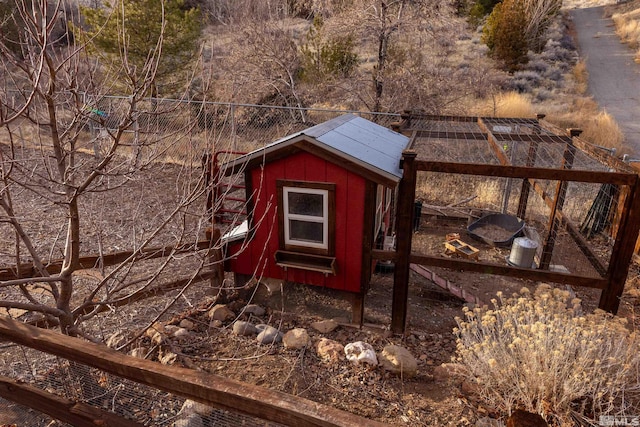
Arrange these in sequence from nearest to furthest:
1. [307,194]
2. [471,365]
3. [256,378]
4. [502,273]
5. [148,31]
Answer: [471,365] < [256,378] < [502,273] < [307,194] < [148,31]

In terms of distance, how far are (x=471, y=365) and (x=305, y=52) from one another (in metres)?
13.5

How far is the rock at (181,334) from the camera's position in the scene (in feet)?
15.8

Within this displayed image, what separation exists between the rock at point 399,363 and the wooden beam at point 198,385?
9.51 ft

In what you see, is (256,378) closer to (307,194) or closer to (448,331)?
(307,194)

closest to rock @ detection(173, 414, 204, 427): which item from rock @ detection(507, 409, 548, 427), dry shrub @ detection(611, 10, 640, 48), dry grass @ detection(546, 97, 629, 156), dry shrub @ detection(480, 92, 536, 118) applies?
rock @ detection(507, 409, 548, 427)

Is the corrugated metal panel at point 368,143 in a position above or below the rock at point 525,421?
above

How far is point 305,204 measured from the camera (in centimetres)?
551

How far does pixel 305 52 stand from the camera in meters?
15.0

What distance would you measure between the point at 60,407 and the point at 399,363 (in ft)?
10.2

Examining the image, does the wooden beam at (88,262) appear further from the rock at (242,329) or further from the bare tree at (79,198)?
the rock at (242,329)

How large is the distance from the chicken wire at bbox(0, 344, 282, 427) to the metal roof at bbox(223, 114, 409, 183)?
2.21 metres

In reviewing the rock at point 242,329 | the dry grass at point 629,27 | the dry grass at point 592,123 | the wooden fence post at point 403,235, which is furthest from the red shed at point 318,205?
the dry grass at point 629,27

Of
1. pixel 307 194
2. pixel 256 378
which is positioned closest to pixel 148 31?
A: pixel 307 194

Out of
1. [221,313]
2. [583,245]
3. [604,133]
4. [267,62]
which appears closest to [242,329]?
[221,313]
